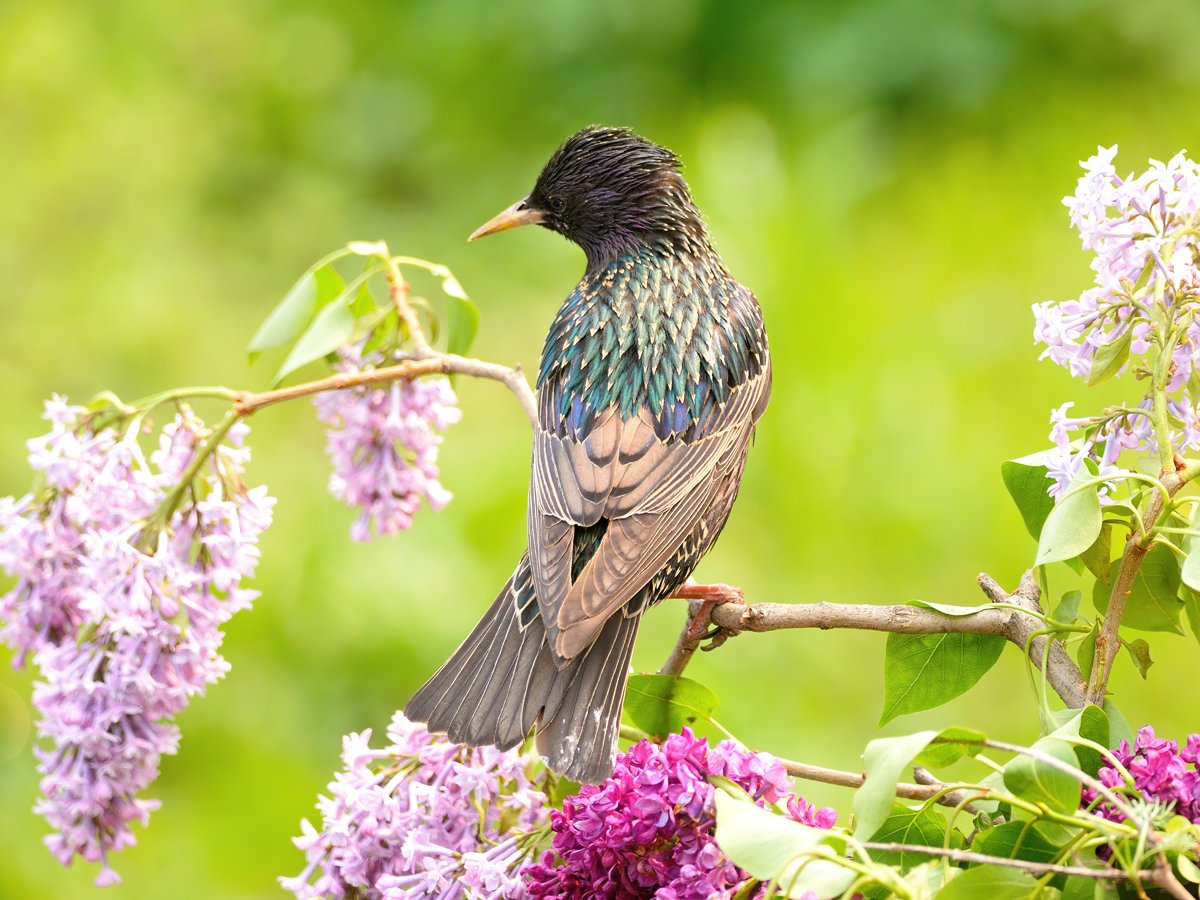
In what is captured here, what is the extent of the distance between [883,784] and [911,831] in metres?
0.15

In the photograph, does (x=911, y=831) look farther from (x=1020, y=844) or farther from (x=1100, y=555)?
(x=1100, y=555)

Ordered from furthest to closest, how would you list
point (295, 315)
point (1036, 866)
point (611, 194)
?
point (611, 194), point (295, 315), point (1036, 866)

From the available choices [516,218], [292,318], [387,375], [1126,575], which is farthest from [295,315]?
[1126,575]

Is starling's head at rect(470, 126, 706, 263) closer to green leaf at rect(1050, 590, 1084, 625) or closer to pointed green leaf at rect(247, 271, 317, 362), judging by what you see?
pointed green leaf at rect(247, 271, 317, 362)

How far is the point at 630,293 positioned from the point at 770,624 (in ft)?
1.97

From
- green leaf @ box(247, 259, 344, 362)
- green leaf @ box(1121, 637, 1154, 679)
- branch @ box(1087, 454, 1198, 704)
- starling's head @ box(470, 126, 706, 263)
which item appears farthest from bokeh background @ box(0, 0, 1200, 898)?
branch @ box(1087, 454, 1198, 704)

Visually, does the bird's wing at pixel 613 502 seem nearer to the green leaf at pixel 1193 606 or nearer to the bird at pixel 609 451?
the bird at pixel 609 451

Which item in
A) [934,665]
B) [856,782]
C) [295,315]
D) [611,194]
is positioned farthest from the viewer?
[611,194]

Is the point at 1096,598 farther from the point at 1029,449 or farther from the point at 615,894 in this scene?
the point at 1029,449

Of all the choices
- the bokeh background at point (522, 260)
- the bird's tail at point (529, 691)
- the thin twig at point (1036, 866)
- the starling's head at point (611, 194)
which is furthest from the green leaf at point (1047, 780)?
the bokeh background at point (522, 260)

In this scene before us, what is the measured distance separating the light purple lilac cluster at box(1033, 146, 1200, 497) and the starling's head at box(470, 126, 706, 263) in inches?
32.0

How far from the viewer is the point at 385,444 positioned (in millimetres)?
1494

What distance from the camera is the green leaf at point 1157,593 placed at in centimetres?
104

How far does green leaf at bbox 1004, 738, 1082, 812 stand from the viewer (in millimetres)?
795
